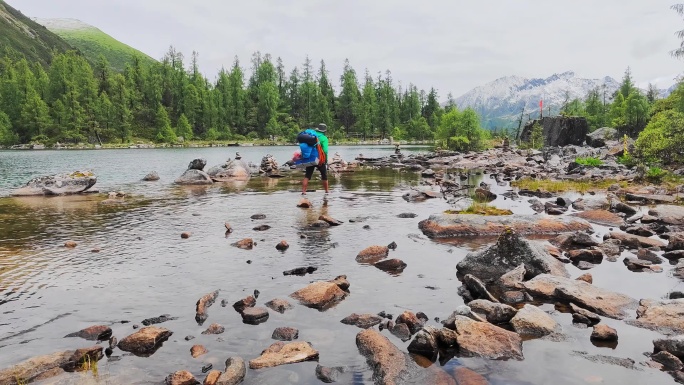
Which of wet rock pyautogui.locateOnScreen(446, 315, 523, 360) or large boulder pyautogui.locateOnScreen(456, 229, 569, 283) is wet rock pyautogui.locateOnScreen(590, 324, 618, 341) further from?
large boulder pyautogui.locateOnScreen(456, 229, 569, 283)

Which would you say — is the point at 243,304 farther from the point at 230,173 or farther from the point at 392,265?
the point at 230,173

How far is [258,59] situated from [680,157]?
17921 cm

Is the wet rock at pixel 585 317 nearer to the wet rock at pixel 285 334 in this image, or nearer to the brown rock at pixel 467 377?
the brown rock at pixel 467 377

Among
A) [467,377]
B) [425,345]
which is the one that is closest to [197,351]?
[425,345]

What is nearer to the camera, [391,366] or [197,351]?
[391,366]

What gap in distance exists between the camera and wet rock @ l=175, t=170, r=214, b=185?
107 ft

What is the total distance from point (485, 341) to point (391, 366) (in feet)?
5.70

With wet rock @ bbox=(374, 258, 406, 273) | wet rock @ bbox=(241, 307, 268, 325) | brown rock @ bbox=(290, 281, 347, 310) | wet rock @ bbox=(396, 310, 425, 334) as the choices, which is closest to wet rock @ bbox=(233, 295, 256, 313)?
wet rock @ bbox=(241, 307, 268, 325)

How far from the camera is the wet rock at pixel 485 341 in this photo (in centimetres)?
659

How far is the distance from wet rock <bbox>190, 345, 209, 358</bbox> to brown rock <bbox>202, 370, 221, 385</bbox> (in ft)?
2.77

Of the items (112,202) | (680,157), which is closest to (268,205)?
(112,202)

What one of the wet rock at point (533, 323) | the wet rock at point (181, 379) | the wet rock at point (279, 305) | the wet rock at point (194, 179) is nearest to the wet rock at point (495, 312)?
the wet rock at point (533, 323)

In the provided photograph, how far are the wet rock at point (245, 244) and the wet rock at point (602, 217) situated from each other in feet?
43.4

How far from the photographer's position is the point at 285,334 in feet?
23.7
